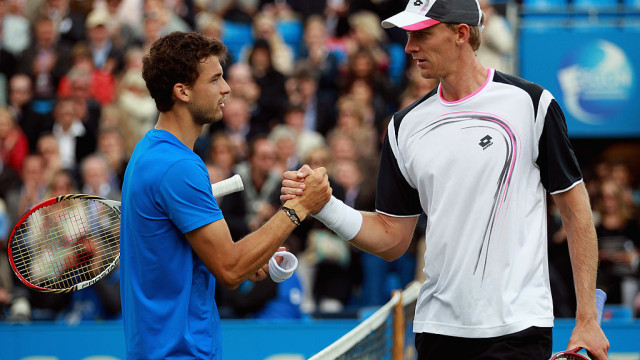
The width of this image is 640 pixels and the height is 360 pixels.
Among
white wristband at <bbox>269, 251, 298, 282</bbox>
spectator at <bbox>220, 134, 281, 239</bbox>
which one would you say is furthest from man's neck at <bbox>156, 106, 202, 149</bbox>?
spectator at <bbox>220, 134, 281, 239</bbox>

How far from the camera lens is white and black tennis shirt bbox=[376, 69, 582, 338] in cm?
354

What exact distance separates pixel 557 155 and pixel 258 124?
7.10 m

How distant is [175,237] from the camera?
3.33m

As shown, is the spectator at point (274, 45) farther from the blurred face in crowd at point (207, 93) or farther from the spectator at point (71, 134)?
the blurred face in crowd at point (207, 93)

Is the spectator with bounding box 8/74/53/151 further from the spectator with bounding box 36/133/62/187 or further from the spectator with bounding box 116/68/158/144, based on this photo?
the spectator with bounding box 116/68/158/144

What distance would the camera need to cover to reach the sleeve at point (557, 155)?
11.6 feet

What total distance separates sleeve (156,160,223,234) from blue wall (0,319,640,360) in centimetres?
396

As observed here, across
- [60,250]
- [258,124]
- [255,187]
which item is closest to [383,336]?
[60,250]

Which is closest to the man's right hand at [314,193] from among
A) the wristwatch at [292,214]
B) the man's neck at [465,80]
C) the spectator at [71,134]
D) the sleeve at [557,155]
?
the wristwatch at [292,214]

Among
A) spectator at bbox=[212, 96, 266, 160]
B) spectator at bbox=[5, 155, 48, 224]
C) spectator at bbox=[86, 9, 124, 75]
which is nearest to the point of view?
spectator at bbox=[5, 155, 48, 224]

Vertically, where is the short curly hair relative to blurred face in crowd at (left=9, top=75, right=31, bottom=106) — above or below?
above

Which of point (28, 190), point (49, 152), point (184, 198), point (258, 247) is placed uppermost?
point (184, 198)

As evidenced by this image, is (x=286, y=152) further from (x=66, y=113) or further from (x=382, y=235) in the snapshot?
(x=382, y=235)

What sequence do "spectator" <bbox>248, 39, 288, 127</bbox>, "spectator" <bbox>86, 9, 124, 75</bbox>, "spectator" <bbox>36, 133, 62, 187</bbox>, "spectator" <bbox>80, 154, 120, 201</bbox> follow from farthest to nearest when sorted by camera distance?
"spectator" <bbox>86, 9, 124, 75</bbox>, "spectator" <bbox>248, 39, 288, 127</bbox>, "spectator" <bbox>36, 133, 62, 187</bbox>, "spectator" <bbox>80, 154, 120, 201</bbox>
